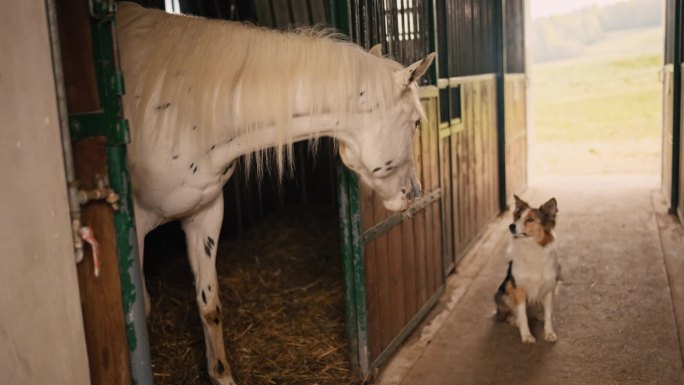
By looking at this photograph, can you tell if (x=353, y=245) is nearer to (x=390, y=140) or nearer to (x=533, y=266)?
(x=390, y=140)

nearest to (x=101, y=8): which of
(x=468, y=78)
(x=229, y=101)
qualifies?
(x=229, y=101)

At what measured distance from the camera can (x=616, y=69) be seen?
16.5 metres

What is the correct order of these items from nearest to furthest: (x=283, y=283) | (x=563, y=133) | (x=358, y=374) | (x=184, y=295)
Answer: (x=358, y=374) → (x=184, y=295) → (x=283, y=283) → (x=563, y=133)

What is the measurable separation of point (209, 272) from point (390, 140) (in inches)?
35.6

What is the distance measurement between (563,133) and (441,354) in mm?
11240

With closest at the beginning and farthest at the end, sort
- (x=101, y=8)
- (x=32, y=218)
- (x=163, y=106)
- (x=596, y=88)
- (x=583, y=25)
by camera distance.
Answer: (x=32, y=218)
(x=101, y=8)
(x=163, y=106)
(x=596, y=88)
(x=583, y=25)

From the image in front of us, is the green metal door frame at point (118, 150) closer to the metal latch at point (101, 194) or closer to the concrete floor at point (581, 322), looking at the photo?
the metal latch at point (101, 194)

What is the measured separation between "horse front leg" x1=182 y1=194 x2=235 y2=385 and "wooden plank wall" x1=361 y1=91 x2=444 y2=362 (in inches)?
27.2

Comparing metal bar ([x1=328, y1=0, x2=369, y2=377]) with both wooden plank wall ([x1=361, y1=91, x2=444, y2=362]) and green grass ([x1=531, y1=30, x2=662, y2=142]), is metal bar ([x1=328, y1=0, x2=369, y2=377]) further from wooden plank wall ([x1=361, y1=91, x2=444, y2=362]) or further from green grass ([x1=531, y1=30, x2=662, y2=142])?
Result: green grass ([x1=531, y1=30, x2=662, y2=142])

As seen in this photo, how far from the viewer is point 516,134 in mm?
7254

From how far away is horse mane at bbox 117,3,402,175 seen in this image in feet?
6.64

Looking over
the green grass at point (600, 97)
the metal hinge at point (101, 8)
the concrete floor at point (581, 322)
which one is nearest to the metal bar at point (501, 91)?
the concrete floor at point (581, 322)

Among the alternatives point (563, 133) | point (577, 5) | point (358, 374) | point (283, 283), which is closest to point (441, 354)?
point (358, 374)

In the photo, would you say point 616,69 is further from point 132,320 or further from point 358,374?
point 132,320
